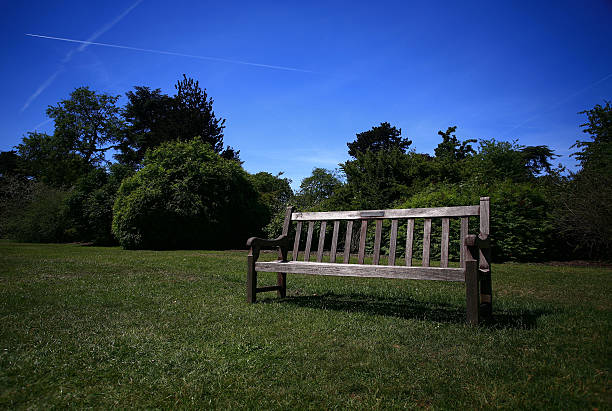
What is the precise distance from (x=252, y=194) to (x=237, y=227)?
1.82 metres

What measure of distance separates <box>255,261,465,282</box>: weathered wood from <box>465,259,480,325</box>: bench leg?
0.06m

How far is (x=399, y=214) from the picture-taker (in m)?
4.59

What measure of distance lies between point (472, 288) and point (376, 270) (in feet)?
3.04

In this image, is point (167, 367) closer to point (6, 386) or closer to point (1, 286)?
point (6, 386)

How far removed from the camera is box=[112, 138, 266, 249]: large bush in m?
16.4

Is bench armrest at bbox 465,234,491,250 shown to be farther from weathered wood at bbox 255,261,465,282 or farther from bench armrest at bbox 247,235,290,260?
bench armrest at bbox 247,235,290,260

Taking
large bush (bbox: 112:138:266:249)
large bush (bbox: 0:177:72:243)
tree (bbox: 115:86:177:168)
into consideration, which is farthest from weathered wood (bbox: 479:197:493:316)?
tree (bbox: 115:86:177:168)

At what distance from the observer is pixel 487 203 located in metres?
4.02

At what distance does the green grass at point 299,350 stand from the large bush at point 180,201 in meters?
10.8

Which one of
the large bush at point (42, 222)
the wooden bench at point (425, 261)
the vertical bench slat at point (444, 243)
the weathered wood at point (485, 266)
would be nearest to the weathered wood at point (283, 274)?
the wooden bench at point (425, 261)

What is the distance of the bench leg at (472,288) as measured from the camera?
11.6 ft

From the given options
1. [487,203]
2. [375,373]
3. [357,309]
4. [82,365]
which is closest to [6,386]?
[82,365]

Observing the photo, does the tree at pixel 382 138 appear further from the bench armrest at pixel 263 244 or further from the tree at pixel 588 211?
the bench armrest at pixel 263 244

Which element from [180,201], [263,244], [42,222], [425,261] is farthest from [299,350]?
[42,222]
